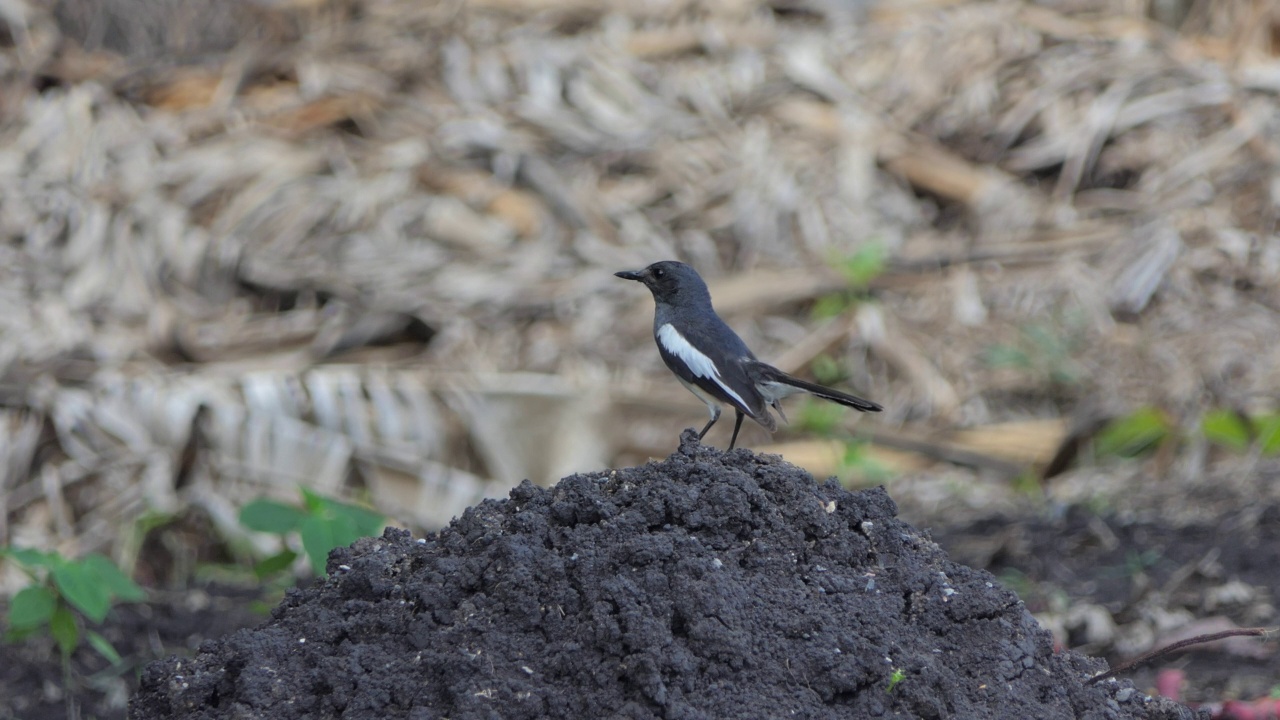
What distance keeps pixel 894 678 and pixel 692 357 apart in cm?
186

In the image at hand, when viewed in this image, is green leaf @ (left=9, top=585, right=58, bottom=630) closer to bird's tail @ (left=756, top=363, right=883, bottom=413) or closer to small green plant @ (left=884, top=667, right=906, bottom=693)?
bird's tail @ (left=756, top=363, right=883, bottom=413)

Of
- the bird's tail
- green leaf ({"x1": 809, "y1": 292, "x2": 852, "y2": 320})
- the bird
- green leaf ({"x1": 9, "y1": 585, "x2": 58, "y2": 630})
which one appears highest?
the bird's tail

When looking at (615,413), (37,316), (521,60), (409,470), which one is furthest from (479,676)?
(521,60)

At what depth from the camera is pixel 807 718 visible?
228 cm

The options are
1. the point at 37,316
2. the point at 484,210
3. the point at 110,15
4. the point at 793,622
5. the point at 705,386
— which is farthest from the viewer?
the point at 110,15

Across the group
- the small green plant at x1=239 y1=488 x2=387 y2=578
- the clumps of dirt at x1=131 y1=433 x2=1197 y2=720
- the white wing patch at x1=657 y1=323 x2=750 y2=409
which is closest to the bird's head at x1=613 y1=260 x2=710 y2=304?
Answer: the white wing patch at x1=657 y1=323 x2=750 y2=409

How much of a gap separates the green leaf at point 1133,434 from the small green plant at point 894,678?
172 inches

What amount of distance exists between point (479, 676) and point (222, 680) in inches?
20.7

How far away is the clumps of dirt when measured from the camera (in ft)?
7.57

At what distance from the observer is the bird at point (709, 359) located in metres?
3.91

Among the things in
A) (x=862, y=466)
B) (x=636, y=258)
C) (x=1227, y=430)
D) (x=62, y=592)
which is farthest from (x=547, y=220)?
(x=62, y=592)

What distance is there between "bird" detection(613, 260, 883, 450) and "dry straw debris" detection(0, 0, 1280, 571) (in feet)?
5.59

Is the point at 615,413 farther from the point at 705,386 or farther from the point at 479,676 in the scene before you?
the point at 479,676

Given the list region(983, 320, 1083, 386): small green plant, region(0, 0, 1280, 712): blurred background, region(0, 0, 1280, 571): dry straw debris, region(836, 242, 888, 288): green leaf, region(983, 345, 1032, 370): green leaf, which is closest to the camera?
region(0, 0, 1280, 712): blurred background
